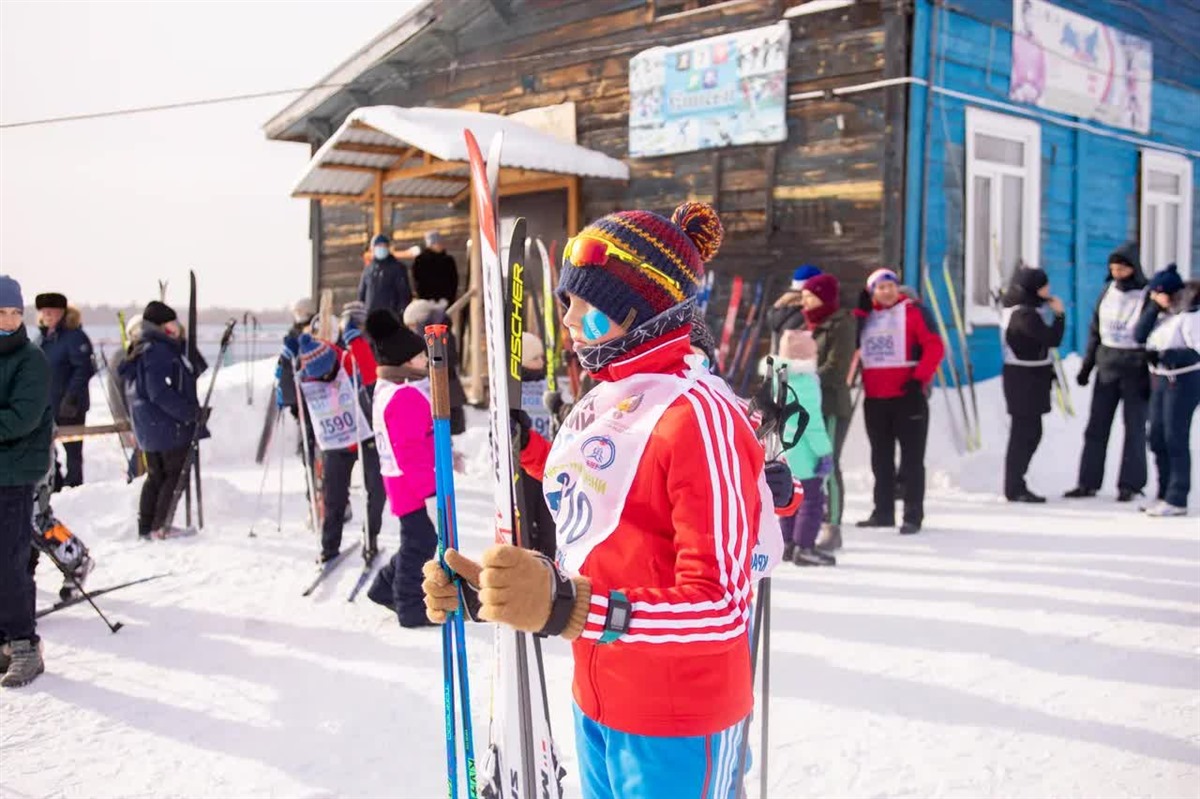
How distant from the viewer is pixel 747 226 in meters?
10.7

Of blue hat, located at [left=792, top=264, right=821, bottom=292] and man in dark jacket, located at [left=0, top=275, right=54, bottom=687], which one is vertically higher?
blue hat, located at [left=792, top=264, right=821, bottom=292]

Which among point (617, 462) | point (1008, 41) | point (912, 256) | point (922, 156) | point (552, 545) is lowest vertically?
point (552, 545)

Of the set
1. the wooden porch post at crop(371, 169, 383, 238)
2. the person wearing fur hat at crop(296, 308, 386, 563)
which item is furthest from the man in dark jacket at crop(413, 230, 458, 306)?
the person wearing fur hat at crop(296, 308, 386, 563)

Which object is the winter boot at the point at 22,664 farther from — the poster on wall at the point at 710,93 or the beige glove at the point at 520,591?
the poster on wall at the point at 710,93

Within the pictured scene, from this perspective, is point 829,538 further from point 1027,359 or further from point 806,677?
point 1027,359

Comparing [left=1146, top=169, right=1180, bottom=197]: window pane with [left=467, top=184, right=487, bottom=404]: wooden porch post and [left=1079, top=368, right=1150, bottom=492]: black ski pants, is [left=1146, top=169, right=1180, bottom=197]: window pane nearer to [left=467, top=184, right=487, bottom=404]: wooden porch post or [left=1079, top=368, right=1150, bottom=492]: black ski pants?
[left=1079, top=368, right=1150, bottom=492]: black ski pants

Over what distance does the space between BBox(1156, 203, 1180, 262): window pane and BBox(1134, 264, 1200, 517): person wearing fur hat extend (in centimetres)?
670

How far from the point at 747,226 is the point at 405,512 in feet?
22.0

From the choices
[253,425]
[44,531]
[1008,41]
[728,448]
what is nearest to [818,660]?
[728,448]

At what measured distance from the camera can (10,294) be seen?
436 cm

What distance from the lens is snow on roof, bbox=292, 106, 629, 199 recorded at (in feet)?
33.1

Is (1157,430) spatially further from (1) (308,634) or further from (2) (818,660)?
(1) (308,634)

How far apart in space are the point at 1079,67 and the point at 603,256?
1149 centimetres

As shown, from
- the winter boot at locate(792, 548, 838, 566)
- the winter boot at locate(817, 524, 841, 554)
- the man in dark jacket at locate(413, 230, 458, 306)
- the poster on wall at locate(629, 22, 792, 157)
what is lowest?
the winter boot at locate(792, 548, 838, 566)
